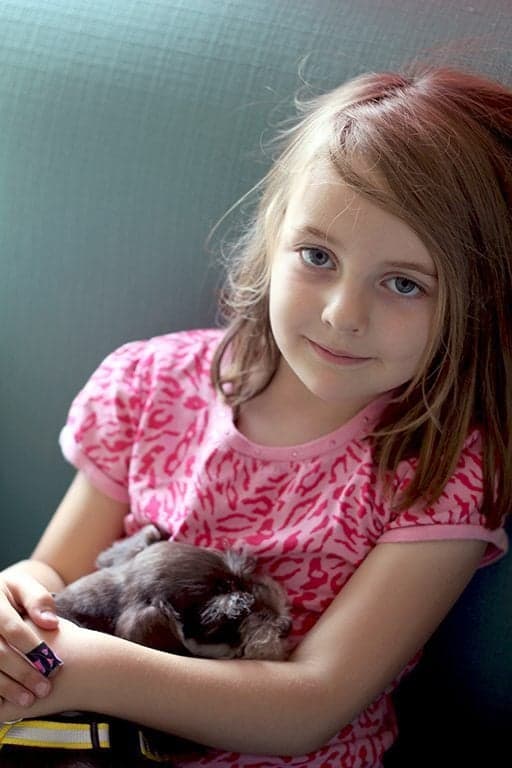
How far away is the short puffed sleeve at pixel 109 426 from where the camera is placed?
1.17m

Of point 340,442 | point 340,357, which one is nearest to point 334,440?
point 340,442

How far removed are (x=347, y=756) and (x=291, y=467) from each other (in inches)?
11.5

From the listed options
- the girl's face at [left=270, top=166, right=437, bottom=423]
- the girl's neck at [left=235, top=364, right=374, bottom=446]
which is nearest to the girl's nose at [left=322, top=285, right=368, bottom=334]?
the girl's face at [left=270, top=166, right=437, bottom=423]

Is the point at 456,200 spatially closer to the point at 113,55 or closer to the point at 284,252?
the point at 284,252

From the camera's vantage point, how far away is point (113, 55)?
1166 millimetres

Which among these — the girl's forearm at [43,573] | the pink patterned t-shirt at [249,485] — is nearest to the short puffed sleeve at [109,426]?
the pink patterned t-shirt at [249,485]

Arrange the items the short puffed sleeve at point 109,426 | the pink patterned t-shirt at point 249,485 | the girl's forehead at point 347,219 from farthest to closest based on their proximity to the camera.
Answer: the short puffed sleeve at point 109,426 → the pink patterned t-shirt at point 249,485 → the girl's forehead at point 347,219

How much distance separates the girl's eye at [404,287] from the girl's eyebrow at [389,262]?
0.02m

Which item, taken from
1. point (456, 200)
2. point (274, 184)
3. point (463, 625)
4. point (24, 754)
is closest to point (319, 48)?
point (274, 184)

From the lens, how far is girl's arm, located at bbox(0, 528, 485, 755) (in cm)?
95

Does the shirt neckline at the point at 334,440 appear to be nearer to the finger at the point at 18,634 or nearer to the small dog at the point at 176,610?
the small dog at the point at 176,610

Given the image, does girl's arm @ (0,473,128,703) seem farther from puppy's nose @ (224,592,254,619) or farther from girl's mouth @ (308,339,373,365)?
girl's mouth @ (308,339,373,365)

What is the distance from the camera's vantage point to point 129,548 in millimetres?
1056

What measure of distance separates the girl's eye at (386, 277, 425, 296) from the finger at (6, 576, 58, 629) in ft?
1.41
